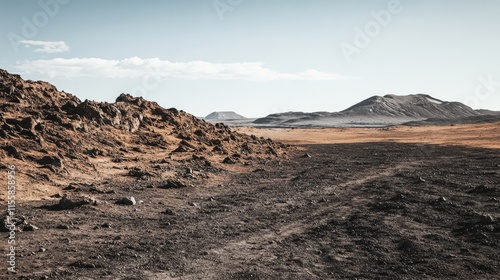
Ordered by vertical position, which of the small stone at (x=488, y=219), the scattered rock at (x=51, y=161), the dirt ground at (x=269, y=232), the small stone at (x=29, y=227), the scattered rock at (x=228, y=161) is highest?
the scattered rock at (x=51, y=161)

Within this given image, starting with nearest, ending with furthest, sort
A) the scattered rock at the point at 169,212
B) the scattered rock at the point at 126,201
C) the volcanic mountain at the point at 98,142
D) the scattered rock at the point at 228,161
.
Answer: the scattered rock at the point at 169,212 → the scattered rock at the point at 126,201 → the volcanic mountain at the point at 98,142 → the scattered rock at the point at 228,161

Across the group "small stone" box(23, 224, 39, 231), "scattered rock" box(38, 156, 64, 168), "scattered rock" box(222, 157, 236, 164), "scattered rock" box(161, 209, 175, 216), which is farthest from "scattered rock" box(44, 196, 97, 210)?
"scattered rock" box(222, 157, 236, 164)

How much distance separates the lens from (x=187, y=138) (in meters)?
30.5

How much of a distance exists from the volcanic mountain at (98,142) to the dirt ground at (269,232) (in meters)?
1.79

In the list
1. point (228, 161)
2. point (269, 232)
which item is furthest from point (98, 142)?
point (269, 232)

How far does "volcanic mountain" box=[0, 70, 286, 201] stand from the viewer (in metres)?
16.8

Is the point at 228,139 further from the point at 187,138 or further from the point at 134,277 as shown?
the point at 134,277

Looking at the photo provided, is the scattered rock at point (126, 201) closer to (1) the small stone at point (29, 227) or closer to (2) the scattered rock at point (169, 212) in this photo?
(2) the scattered rock at point (169, 212)

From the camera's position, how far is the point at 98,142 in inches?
883

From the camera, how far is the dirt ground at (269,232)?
7699mm

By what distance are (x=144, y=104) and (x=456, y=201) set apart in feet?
89.9

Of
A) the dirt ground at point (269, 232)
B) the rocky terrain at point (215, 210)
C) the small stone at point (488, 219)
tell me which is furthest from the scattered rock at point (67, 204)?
the small stone at point (488, 219)

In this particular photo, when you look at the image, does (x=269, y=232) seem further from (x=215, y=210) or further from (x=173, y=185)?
(x=173, y=185)

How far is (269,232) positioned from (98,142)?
50.0ft
